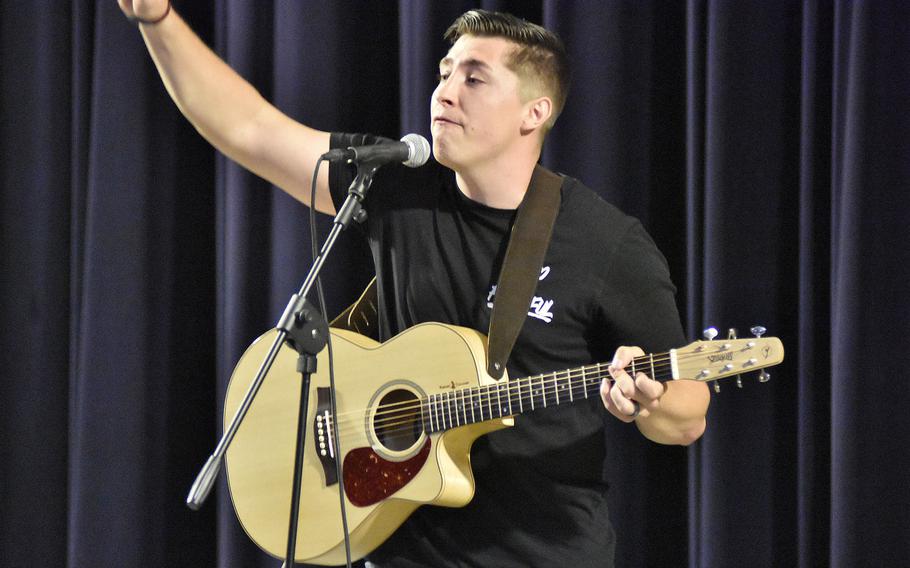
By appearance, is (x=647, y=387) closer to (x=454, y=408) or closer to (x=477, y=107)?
(x=454, y=408)

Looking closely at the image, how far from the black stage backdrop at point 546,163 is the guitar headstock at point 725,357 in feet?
1.63

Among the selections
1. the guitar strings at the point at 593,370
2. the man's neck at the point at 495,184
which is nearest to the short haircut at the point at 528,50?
the man's neck at the point at 495,184

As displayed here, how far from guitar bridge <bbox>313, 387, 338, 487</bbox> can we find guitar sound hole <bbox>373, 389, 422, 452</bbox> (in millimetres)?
106

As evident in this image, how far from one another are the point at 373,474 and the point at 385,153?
25.4 inches

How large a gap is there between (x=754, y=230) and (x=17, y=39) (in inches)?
87.7

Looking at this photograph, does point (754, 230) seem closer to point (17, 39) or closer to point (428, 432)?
point (428, 432)

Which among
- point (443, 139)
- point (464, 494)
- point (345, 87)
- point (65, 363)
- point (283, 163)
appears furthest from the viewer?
point (65, 363)

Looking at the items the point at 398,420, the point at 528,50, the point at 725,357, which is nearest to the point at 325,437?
the point at 398,420

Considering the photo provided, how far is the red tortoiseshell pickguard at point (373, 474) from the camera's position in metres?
1.93

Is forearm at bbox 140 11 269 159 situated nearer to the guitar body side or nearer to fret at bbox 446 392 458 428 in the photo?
the guitar body side

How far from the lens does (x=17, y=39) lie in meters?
3.04

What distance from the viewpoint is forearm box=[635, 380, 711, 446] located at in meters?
1.91

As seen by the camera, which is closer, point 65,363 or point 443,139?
point 443,139

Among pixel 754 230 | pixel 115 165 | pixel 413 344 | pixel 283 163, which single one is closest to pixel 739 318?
pixel 754 230
